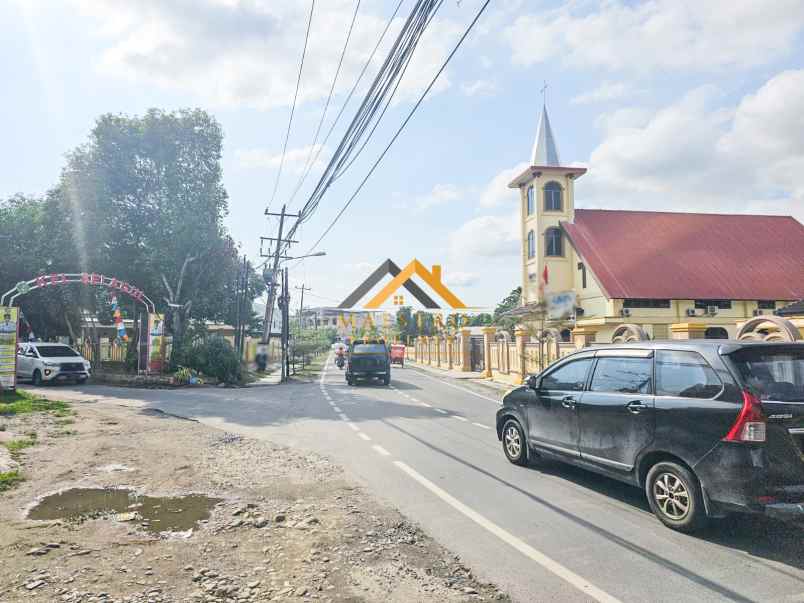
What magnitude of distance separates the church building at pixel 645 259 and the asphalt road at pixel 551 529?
66.1 feet

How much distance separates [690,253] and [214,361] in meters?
28.8

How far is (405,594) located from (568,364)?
12.9 ft

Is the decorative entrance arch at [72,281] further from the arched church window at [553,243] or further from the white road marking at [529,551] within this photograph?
the arched church window at [553,243]

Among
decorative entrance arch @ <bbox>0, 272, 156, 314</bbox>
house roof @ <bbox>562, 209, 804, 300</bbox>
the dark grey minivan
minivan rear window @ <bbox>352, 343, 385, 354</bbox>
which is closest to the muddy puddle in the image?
the dark grey minivan

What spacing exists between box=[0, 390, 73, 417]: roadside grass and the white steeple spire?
104ft

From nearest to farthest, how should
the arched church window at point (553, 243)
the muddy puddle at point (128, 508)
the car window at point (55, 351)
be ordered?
the muddy puddle at point (128, 508) → the car window at point (55, 351) → the arched church window at point (553, 243)

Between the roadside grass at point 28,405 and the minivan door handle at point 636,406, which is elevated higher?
the minivan door handle at point 636,406

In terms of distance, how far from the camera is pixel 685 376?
5.37 metres

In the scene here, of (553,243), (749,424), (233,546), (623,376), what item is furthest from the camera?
(553,243)

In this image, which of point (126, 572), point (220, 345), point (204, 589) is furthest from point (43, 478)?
point (220, 345)

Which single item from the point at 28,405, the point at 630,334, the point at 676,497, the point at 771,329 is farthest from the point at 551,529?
the point at 28,405

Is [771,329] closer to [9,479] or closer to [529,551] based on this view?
[529,551]

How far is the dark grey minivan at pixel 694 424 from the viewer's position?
15.3ft

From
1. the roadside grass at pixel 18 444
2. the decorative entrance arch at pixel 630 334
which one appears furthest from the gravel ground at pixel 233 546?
the decorative entrance arch at pixel 630 334
